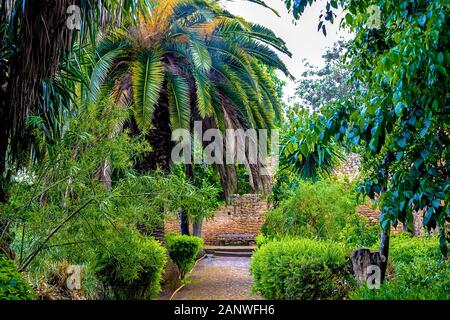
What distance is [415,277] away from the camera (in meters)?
4.17

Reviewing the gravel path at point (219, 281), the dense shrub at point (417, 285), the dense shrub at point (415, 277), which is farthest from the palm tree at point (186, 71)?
the dense shrub at point (417, 285)

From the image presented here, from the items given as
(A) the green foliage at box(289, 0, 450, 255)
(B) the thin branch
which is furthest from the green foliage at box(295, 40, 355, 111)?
(A) the green foliage at box(289, 0, 450, 255)

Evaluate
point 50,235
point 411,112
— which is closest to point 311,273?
point 50,235

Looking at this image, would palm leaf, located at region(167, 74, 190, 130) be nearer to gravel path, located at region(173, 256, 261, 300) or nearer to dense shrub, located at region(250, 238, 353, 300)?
dense shrub, located at region(250, 238, 353, 300)

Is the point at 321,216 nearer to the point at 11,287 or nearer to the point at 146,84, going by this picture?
the point at 146,84

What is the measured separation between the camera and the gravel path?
23.2 feet

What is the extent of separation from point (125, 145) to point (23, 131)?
88 cm

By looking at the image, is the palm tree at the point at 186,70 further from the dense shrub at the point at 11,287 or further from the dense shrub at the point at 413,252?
the dense shrub at the point at 11,287

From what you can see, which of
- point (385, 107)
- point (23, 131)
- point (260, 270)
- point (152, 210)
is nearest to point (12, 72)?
point (23, 131)

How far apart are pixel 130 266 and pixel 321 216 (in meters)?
4.25

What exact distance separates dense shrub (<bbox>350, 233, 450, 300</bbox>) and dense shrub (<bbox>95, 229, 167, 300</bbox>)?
2107mm

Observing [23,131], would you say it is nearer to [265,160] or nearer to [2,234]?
[2,234]

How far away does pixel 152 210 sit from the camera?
4469mm

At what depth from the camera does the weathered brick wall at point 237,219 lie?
13.2m
